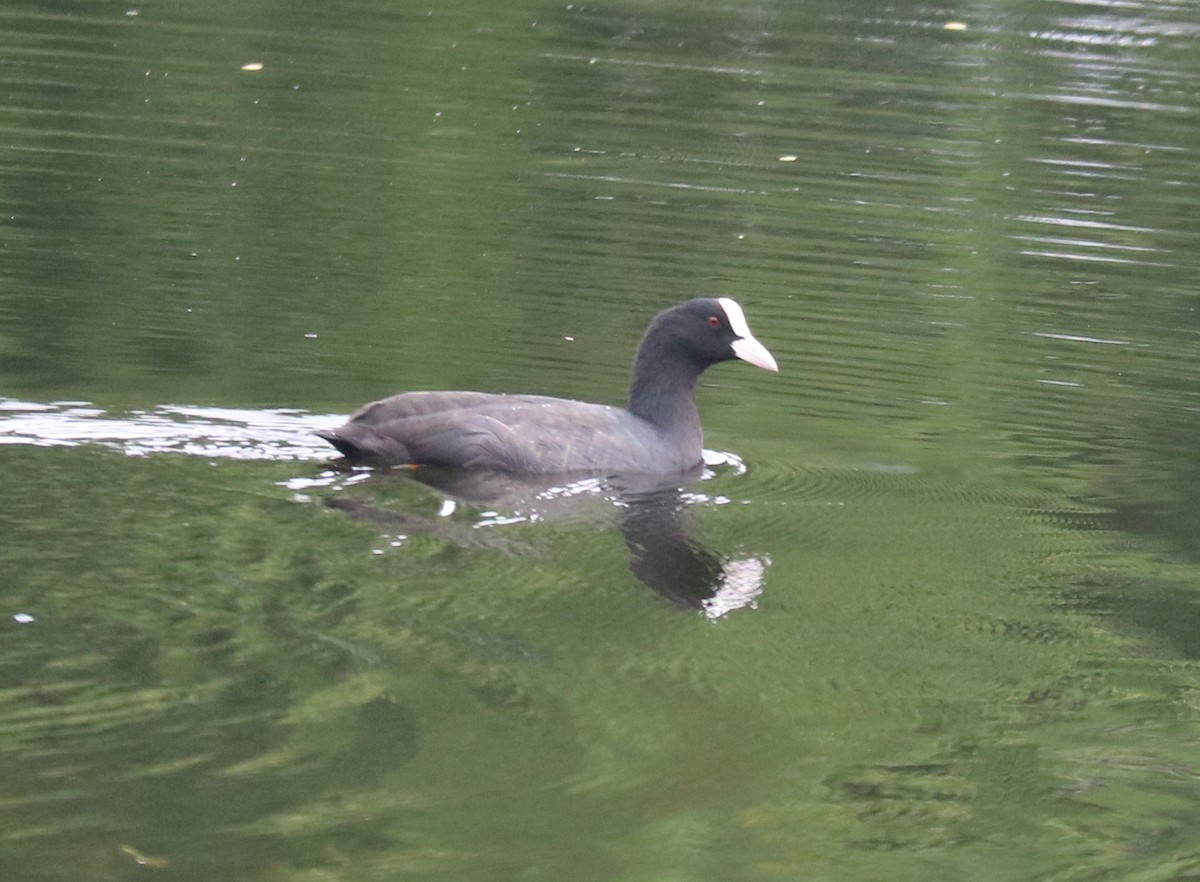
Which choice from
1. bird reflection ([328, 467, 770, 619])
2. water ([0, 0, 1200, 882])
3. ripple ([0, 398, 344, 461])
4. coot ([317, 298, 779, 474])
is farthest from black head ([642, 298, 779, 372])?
ripple ([0, 398, 344, 461])

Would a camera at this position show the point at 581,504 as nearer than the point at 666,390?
Yes

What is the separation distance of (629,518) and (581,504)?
0.22 m

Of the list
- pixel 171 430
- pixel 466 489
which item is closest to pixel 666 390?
pixel 466 489

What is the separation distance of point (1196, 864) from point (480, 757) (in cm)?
191

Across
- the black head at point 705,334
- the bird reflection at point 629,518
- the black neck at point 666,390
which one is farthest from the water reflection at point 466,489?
the black head at point 705,334

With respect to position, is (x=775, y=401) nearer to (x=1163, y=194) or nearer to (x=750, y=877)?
(x=750, y=877)

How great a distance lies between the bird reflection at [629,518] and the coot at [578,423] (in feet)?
0.25

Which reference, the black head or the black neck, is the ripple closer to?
the black neck

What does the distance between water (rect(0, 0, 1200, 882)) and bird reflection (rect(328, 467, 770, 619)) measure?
0.04 meters

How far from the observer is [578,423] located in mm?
8922

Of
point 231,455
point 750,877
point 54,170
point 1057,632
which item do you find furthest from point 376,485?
point 54,170

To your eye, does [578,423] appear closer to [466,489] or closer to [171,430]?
[466,489]

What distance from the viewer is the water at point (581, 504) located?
5.38m

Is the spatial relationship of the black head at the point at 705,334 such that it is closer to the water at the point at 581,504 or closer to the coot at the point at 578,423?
the coot at the point at 578,423
